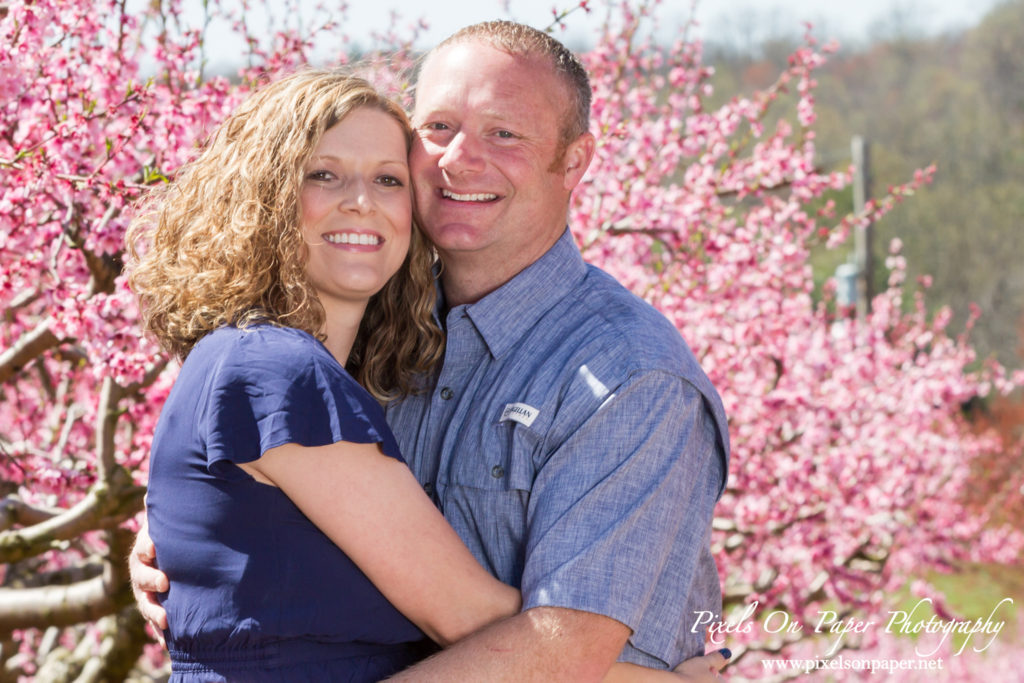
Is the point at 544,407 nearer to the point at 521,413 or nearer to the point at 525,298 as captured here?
the point at 521,413

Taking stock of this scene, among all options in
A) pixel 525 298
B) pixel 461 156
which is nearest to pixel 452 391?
pixel 525 298

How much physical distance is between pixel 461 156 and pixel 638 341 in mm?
740

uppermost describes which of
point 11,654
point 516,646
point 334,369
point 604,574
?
point 334,369

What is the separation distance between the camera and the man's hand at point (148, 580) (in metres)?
2.10

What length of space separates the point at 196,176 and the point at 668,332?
1.10m

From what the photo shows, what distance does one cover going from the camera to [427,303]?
265 centimetres

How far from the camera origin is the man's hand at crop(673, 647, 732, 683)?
2.29 m

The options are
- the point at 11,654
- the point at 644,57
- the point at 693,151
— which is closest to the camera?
the point at 11,654

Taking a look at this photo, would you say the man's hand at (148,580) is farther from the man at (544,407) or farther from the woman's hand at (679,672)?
the woman's hand at (679,672)

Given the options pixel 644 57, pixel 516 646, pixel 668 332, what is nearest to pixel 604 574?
pixel 516 646

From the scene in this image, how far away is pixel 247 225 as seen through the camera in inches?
85.0

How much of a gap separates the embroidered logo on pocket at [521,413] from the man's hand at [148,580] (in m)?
0.76

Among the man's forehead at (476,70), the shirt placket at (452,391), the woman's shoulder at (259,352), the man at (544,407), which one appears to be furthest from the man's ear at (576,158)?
the woman's shoulder at (259,352)

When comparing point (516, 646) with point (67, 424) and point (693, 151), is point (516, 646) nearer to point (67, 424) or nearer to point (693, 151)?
point (67, 424)
